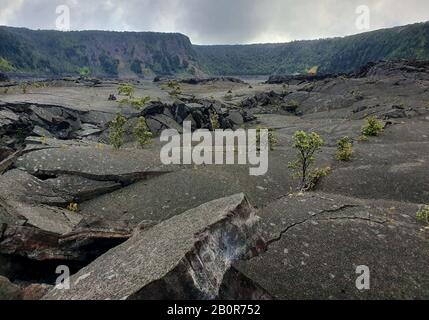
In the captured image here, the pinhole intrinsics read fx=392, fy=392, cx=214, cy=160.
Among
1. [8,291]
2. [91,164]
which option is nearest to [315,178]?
[91,164]

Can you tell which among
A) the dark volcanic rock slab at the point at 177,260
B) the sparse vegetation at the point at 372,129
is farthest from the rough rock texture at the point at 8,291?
the sparse vegetation at the point at 372,129

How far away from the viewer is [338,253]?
929 centimetres

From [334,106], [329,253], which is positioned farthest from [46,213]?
[334,106]

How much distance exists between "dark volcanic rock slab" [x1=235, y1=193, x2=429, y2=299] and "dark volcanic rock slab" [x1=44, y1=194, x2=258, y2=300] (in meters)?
0.67

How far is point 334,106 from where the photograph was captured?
187ft

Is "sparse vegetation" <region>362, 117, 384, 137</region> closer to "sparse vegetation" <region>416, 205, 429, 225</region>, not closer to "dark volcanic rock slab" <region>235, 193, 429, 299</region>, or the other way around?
"dark volcanic rock slab" <region>235, 193, 429, 299</region>

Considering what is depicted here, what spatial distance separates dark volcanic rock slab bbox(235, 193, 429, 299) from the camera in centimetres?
808

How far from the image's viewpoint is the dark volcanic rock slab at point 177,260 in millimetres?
7047

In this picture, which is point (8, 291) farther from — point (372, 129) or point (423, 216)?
point (372, 129)

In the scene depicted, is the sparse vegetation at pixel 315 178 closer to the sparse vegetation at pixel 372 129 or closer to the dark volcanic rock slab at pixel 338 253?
the dark volcanic rock slab at pixel 338 253

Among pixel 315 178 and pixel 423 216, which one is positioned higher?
pixel 315 178

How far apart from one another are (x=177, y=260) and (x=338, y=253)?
416cm

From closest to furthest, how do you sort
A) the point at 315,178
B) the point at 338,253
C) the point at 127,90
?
the point at 338,253 < the point at 315,178 < the point at 127,90

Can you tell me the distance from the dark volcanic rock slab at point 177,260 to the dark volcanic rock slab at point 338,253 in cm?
67
